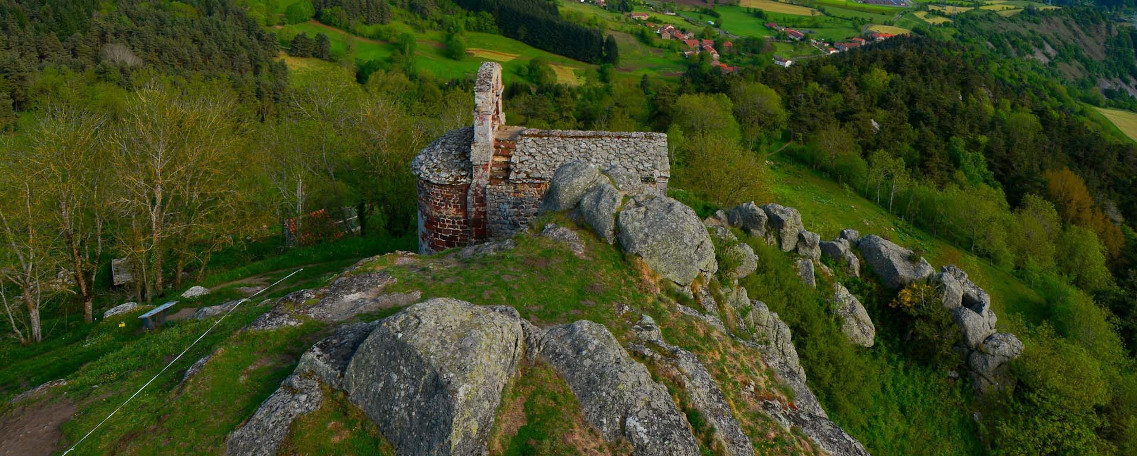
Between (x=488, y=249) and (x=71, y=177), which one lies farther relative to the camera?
(x=71, y=177)

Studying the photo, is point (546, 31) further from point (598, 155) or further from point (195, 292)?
point (195, 292)

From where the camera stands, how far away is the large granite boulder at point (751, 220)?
24.7 meters

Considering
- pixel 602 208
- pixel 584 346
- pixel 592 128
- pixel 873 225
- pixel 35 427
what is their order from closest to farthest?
pixel 35 427, pixel 584 346, pixel 602 208, pixel 873 225, pixel 592 128

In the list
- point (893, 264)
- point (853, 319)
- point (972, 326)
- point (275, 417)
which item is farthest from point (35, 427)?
point (972, 326)

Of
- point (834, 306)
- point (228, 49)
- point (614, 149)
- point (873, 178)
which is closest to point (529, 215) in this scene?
point (614, 149)

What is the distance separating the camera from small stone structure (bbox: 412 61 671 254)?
2298cm

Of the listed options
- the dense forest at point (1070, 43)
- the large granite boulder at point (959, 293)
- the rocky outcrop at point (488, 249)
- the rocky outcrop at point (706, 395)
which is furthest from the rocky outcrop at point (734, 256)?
the dense forest at point (1070, 43)

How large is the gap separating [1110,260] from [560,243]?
64.6 metres

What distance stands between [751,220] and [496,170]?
36.0 ft

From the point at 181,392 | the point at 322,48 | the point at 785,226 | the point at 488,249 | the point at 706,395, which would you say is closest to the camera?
the point at 181,392

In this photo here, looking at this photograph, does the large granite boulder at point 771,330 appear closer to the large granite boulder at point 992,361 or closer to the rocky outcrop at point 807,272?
the rocky outcrop at point 807,272

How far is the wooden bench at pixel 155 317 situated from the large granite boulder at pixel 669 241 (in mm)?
14679

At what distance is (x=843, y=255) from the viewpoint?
2552cm

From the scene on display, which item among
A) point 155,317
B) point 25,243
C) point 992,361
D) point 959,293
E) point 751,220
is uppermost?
point 751,220
